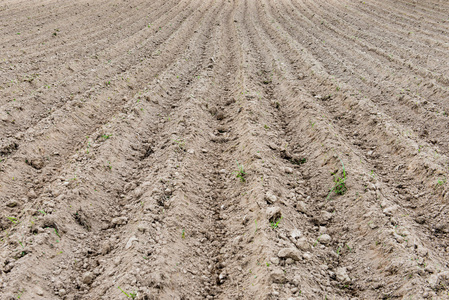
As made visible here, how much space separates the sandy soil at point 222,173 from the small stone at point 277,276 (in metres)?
0.02

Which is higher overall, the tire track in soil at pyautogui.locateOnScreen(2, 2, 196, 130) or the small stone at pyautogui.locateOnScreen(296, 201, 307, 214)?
the tire track in soil at pyautogui.locateOnScreen(2, 2, 196, 130)

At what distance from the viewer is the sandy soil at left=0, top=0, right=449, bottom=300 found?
104 inches

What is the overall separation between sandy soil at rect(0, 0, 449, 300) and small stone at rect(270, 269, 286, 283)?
0.08 feet

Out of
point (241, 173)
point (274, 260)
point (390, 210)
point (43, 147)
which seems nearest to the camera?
point (274, 260)

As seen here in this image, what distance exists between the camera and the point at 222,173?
163 inches

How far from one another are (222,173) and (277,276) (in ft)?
6.32

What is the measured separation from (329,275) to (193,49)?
807 cm

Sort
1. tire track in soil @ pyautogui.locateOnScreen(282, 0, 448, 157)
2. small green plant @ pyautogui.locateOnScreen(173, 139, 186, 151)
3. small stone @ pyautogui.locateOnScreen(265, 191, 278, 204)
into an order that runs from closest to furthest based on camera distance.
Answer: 1. small stone @ pyautogui.locateOnScreen(265, 191, 278, 204)
2. small green plant @ pyautogui.locateOnScreen(173, 139, 186, 151)
3. tire track in soil @ pyautogui.locateOnScreen(282, 0, 448, 157)

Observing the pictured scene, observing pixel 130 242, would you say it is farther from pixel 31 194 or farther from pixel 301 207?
pixel 301 207

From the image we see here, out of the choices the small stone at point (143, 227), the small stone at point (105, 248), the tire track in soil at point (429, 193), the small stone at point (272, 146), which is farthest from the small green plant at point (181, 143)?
the tire track in soil at point (429, 193)

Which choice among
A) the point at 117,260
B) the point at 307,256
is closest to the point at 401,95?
the point at 307,256

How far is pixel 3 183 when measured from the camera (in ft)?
12.0

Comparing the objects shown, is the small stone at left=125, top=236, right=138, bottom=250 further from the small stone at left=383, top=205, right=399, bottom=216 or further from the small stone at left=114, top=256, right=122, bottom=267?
the small stone at left=383, top=205, right=399, bottom=216

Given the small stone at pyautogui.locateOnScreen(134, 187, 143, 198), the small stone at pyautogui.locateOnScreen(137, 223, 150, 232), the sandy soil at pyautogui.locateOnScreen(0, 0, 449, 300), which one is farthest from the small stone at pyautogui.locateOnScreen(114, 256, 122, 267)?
the small stone at pyautogui.locateOnScreen(134, 187, 143, 198)
